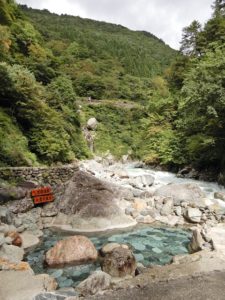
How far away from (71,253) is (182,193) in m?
7.35

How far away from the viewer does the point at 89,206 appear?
1267 cm

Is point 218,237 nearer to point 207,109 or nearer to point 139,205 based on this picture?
point 139,205

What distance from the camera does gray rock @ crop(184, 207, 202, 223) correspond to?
12531 mm

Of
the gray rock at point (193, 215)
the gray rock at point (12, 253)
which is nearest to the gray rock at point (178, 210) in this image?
the gray rock at point (193, 215)

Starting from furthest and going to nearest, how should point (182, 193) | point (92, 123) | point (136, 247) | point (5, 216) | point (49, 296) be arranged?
point (92, 123)
point (182, 193)
point (5, 216)
point (136, 247)
point (49, 296)

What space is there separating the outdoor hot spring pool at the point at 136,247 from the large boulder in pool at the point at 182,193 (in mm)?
2506

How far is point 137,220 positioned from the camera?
12984mm


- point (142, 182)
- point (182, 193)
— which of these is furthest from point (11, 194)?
point (142, 182)

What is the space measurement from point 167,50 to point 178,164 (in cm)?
8831

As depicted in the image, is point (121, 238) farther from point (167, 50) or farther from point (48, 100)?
point (167, 50)

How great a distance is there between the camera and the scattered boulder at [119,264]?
305 inches

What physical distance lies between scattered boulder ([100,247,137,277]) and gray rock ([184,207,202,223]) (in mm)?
5204

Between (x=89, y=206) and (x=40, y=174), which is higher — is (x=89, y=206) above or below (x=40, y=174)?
below

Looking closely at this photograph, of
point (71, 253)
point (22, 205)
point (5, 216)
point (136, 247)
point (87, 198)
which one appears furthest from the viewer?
point (87, 198)
